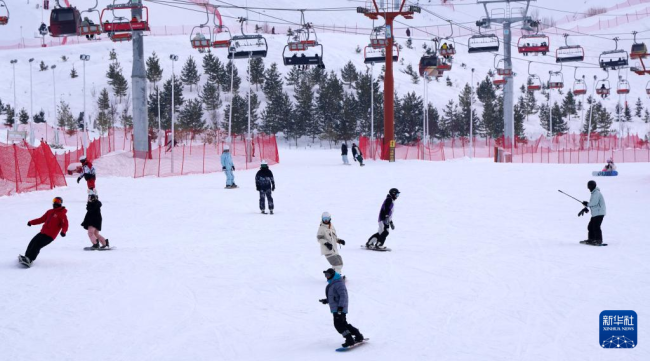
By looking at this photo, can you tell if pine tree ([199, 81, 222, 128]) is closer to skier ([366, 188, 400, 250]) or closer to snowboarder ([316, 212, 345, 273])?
skier ([366, 188, 400, 250])

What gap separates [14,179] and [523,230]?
17.0 meters

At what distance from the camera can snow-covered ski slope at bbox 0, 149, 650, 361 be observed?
8336 mm

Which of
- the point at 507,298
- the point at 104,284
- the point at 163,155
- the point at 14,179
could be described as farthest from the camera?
the point at 163,155

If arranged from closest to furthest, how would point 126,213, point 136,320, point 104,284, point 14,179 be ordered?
1. point 136,320
2. point 104,284
3. point 126,213
4. point 14,179

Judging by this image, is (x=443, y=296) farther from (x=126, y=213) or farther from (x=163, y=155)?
(x=163, y=155)

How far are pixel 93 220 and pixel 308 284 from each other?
16.2 ft

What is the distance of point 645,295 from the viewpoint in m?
10.5

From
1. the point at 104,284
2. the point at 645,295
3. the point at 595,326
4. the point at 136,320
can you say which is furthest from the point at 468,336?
the point at 104,284

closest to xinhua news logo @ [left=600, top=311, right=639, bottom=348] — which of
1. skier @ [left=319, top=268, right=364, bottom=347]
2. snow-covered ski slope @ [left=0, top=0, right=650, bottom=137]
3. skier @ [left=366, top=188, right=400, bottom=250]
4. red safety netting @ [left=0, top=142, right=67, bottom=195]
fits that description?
skier @ [left=319, top=268, right=364, bottom=347]

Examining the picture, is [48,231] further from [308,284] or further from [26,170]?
[26,170]

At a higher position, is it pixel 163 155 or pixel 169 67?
pixel 169 67

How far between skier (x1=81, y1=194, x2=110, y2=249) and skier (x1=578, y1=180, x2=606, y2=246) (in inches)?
382

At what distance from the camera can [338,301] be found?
7.94 metres

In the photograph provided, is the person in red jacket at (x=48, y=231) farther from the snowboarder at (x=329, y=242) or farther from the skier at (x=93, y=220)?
the snowboarder at (x=329, y=242)
